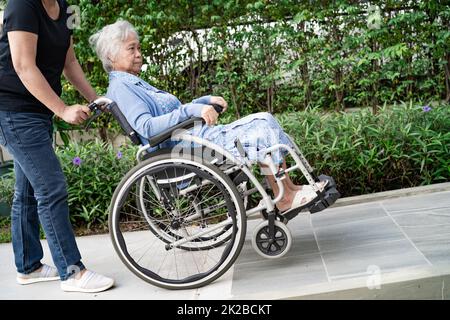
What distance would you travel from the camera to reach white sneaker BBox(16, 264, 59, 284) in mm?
3230

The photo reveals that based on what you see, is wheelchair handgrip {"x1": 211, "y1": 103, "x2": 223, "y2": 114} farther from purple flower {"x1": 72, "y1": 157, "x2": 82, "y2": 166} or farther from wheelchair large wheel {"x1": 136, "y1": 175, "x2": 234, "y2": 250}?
purple flower {"x1": 72, "y1": 157, "x2": 82, "y2": 166}

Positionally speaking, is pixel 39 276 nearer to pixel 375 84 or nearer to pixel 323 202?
pixel 323 202

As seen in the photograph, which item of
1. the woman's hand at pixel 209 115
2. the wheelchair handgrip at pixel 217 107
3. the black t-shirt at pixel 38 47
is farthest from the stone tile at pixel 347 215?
the black t-shirt at pixel 38 47

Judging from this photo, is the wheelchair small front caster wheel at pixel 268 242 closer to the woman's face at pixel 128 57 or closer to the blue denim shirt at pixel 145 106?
the blue denim shirt at pixel 145 106

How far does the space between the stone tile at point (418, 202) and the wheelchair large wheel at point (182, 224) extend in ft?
3.60

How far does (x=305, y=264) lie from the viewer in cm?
305

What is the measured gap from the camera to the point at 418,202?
3.82 meters

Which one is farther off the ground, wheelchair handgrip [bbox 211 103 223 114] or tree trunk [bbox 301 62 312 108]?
wheelchair handgrip [bbox 211 103 223 114]

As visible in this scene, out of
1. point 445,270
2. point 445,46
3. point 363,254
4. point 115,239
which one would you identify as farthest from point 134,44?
point 445,46

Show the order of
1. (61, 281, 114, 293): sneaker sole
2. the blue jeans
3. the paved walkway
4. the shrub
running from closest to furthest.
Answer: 1. the paved walkway
2. the blue jeans
3. (61, 281, 114, 293): sneaker sole
4. the shrub

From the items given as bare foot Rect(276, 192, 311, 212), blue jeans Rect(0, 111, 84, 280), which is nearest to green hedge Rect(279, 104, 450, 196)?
bare foot Rect(276, 192, 311, 212)

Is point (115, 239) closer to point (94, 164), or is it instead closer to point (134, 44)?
point (134, 44)

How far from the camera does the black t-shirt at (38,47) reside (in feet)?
8.82

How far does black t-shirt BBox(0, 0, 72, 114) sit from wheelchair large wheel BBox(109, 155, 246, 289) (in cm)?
60
